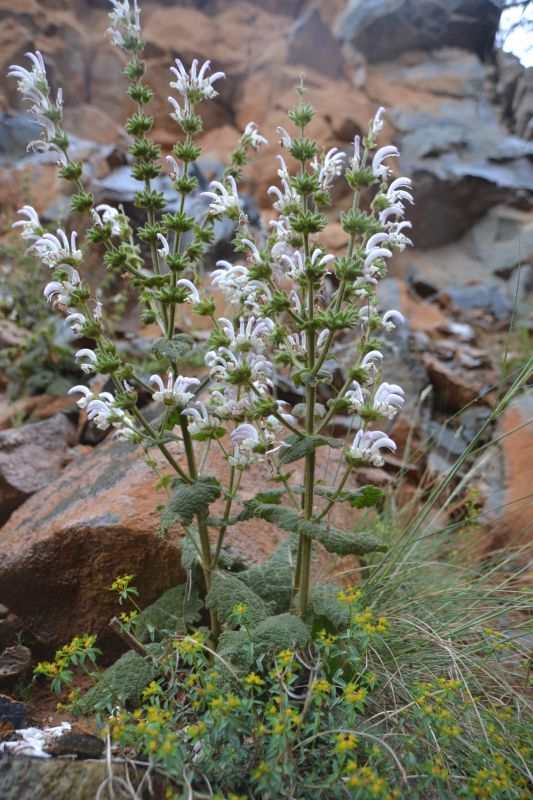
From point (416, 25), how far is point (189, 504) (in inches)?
418

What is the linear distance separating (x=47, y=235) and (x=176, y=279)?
346mm

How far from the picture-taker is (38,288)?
486 centimetres

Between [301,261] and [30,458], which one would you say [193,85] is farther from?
[30,458]

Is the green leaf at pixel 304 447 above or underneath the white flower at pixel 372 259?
underneath

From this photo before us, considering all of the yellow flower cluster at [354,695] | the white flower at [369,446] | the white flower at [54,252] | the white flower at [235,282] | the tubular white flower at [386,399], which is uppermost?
the white flower at [54,252]

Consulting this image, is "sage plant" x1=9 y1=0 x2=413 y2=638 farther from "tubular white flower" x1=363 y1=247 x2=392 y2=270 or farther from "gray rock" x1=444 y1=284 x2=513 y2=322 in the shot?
"gray rock" x1=444 y1=284 x2=513 y2=322

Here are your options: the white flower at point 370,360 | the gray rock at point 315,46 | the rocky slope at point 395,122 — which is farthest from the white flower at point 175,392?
the gray rock at point 315,46

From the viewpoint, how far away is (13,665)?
1795 millimetres

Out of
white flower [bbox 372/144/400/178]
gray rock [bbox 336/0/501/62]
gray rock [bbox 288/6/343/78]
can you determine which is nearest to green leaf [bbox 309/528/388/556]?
white flower [bbox 372/144/400/178]

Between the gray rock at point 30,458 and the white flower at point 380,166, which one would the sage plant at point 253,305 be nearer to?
the white flower at point 380,166

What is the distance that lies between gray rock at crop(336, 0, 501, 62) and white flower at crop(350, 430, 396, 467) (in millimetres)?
10124

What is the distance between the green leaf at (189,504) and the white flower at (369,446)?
37 cm

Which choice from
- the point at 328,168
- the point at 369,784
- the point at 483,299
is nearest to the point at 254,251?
the point at 328,168

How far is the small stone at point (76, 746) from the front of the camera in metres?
1.26
